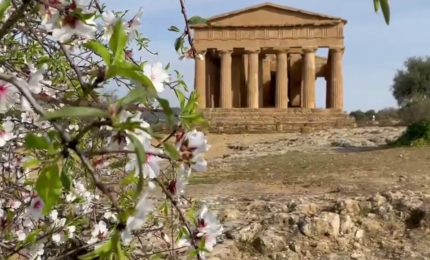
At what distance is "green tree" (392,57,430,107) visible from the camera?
41469 mm

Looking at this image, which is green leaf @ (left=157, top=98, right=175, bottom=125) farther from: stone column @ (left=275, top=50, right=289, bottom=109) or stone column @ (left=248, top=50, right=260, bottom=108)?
stone column @ (left=248, top=50, right=260, bottom=108)

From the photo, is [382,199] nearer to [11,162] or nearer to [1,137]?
[11,162]

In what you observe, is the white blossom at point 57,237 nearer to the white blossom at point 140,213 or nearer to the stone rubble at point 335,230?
the white blossom at point 140,213

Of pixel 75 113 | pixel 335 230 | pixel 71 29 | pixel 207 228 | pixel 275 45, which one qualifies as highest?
pixel 275 45

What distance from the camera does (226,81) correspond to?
36.2m

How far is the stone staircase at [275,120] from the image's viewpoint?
28562 millimetres

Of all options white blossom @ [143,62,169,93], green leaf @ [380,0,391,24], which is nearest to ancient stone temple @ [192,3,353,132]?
white blossom @ [143,62,169,93]

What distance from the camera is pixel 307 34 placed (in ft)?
113

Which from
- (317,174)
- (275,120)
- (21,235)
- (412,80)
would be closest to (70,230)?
(21,235)

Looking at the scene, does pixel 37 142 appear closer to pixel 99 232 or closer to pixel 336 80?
pixel 99 232

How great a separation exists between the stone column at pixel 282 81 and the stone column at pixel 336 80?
206 centimetres

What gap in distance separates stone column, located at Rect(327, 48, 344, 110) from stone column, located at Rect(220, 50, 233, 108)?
4558 mm

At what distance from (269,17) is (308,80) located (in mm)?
3339

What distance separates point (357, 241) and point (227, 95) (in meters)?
29.8
